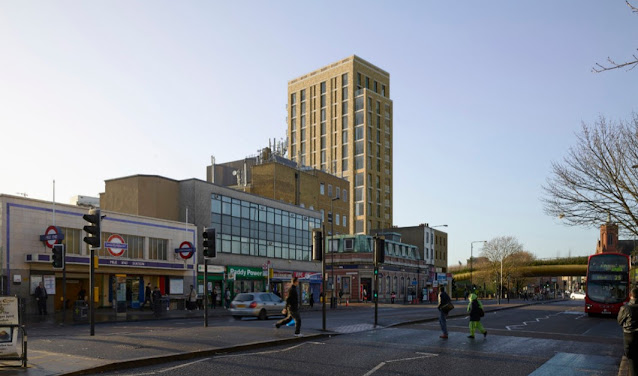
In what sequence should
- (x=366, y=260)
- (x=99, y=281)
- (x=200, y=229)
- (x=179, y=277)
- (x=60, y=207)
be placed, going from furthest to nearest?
(x=366, y=260), (x=200, y=229), (x=179, y=277), (x=99, y=281), (x=60, y=207)

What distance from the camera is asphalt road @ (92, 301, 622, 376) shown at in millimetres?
11734

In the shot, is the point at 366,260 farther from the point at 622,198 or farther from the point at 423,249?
the point at 622,198

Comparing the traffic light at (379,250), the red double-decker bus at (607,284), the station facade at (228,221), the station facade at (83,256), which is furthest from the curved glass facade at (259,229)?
the traffic light at (379,250)

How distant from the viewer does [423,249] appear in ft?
321

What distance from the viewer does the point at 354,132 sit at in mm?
108125

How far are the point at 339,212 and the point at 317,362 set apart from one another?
2917 inches

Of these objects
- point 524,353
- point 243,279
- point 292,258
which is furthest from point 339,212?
point 524,353

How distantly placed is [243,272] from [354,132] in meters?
62.3

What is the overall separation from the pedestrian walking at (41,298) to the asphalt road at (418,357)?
16401 mm

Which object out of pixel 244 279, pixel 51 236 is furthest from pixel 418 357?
pixel 244 279

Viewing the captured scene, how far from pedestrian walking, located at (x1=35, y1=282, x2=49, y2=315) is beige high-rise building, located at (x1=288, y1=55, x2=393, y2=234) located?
7490 centimetres

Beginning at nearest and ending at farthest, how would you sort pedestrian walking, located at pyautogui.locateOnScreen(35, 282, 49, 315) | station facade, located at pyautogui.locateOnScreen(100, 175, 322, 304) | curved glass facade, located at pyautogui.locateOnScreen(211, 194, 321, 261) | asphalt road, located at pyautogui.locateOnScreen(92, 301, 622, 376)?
asphalt road, located at pyautogui.locateOnScreen(92, 301, 622, 376)
pedestrian walking, located at pyautogui.locateOnScreen(35, 282, 49, 315)
station facade, located at pyautogui.locateOnScreen(100, 175, 322, 304)
curved glass facade, located at pyautogui.locateOnScreen(211, 194, 321, 261)

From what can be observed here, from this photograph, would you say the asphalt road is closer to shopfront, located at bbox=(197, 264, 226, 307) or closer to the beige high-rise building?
shopfront, located at bbox=(197, 264, 226, 307)

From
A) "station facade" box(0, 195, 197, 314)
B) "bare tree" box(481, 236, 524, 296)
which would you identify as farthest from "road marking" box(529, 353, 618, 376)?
"bare tree" box(481, 236, 524, 296)
